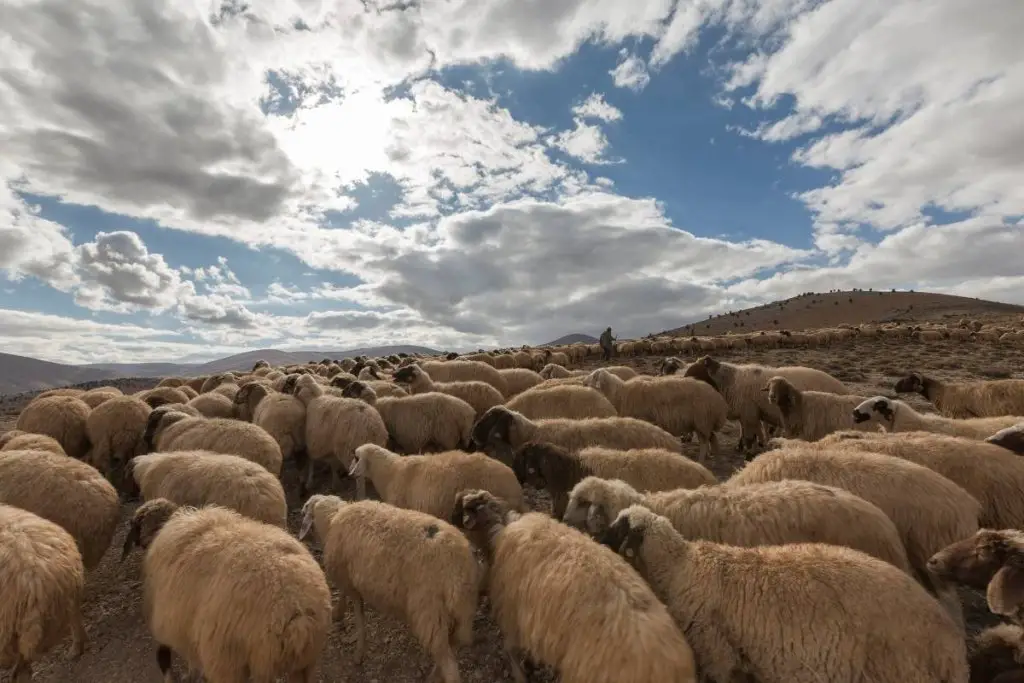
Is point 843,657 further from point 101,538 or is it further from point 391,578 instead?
point 101,538

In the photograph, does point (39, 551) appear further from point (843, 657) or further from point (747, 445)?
point (747, 445)

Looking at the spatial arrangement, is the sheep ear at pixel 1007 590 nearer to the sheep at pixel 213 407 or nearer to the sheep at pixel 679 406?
the sheep at pixel 679 406

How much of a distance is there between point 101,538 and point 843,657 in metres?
9.06

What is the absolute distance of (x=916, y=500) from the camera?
6.09 metres

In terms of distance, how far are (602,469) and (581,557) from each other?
326cm

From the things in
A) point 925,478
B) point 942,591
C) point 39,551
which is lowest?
point 942,591

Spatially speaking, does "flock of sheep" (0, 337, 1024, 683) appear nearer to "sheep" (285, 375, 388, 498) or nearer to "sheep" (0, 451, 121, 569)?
"sheep" (0, 451, 121, 569)

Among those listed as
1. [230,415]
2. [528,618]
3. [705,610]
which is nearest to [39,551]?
[528,618]

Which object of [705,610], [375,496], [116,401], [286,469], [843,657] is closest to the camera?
[843,657]

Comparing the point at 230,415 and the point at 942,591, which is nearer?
the point at 942,591

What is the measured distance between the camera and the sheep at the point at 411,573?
5.46 m

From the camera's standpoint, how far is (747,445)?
1422 cm

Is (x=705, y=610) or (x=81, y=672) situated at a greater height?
(x=705, y=610)

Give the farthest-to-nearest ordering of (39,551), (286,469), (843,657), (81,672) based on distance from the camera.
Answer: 1. (286,469)
2. (81,672)
3. (39,551)
4. (843,657)
